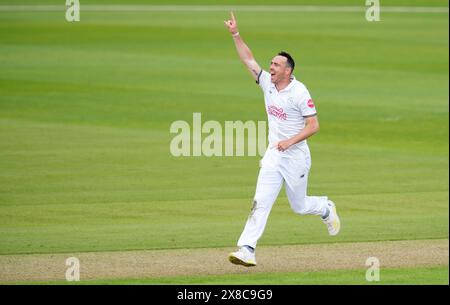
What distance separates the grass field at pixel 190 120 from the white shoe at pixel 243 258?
23cm

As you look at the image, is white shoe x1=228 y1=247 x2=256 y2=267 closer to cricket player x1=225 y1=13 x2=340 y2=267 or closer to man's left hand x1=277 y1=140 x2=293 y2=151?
cricket player x1=225 y1=13 x2=340 y2=267

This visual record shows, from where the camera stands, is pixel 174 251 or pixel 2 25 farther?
pixel 2 25

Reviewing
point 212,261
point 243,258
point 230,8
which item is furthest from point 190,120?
point 230,8

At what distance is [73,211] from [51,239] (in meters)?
2.08

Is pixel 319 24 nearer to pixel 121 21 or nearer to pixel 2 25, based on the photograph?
pixel 121 21

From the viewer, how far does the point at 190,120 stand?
80.9ft

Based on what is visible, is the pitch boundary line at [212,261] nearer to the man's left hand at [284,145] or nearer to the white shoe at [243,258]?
the white shoe at [243,258]

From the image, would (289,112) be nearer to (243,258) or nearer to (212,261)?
(243,258)

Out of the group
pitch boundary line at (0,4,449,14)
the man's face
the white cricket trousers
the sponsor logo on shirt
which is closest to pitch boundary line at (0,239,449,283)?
the white cricket trousers

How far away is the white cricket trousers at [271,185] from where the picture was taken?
40.6ft

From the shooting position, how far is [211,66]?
3166cm

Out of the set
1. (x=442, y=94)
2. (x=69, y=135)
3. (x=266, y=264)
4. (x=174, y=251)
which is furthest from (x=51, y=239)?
(x=442, y=94)

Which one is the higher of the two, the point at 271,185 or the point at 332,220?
the point at 271,185

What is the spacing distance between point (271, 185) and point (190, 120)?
12248 mm
